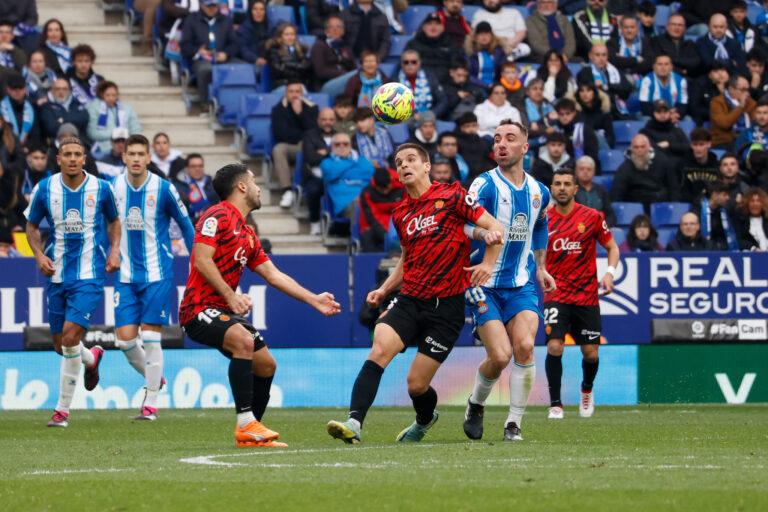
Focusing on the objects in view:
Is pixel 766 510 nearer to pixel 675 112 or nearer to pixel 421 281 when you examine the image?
pixel 421 281

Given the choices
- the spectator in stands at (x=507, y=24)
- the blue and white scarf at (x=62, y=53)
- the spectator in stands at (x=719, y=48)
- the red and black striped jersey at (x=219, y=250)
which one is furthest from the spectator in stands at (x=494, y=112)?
the red and black striped jersey at (x=219, y=250)

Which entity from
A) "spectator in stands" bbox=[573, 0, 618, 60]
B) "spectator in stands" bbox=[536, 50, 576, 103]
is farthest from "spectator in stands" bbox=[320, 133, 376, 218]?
"spectator in stands" bbox=[573, 0, 618, 60]

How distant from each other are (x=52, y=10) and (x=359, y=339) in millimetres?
8538

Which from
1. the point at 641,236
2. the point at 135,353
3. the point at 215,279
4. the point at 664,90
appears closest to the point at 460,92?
the point at 664,90

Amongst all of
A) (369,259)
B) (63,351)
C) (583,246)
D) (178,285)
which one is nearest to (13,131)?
(178,285)

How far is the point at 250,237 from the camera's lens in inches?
453

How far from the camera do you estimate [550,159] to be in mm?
21953

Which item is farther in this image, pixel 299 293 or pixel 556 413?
pixel 556 413

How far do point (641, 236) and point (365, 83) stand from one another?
456cm

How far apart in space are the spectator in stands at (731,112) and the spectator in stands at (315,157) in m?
6.48

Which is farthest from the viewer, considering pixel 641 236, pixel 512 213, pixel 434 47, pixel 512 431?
pixel 434 47

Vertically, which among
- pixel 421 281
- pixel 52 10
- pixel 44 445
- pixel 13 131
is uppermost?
pixel 52 10

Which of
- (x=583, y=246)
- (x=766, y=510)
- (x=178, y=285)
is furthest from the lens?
(x=178, y=285)

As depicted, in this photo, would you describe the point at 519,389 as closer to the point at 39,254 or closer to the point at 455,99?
the point at 39,254
